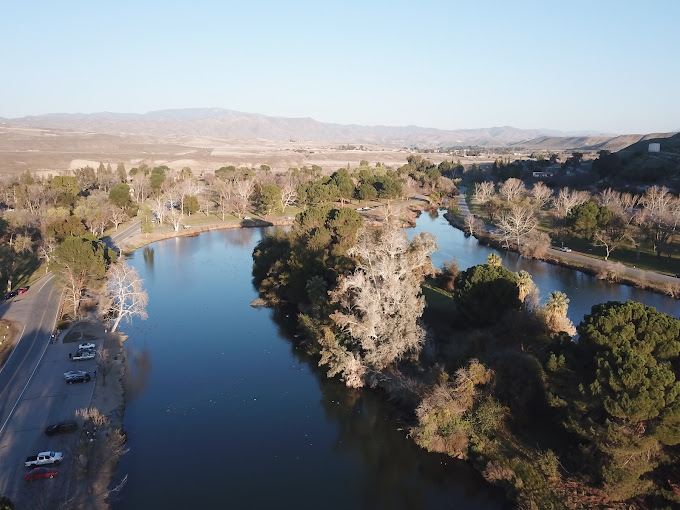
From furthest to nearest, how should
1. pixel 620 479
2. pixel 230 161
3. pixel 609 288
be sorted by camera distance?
pixel 230 161 → pixel 609 288 → pixel 620 479

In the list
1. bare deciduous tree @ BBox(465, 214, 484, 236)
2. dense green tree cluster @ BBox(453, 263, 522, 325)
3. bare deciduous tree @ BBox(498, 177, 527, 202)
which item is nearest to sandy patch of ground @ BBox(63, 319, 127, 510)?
dense green tree cluster @ BBox(453, 263, 522, 325)

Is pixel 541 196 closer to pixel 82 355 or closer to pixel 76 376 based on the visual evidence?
pixel 82 355

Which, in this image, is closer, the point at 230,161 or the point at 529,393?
the point at 529,393

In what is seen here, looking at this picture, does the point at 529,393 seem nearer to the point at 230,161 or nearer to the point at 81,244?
the point at 81,244

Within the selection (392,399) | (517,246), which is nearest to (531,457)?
(392,399)

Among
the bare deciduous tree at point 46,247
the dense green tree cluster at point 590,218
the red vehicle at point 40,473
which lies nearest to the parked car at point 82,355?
the red vehicle at point 40,473

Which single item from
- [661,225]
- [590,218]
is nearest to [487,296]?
[661,225]
